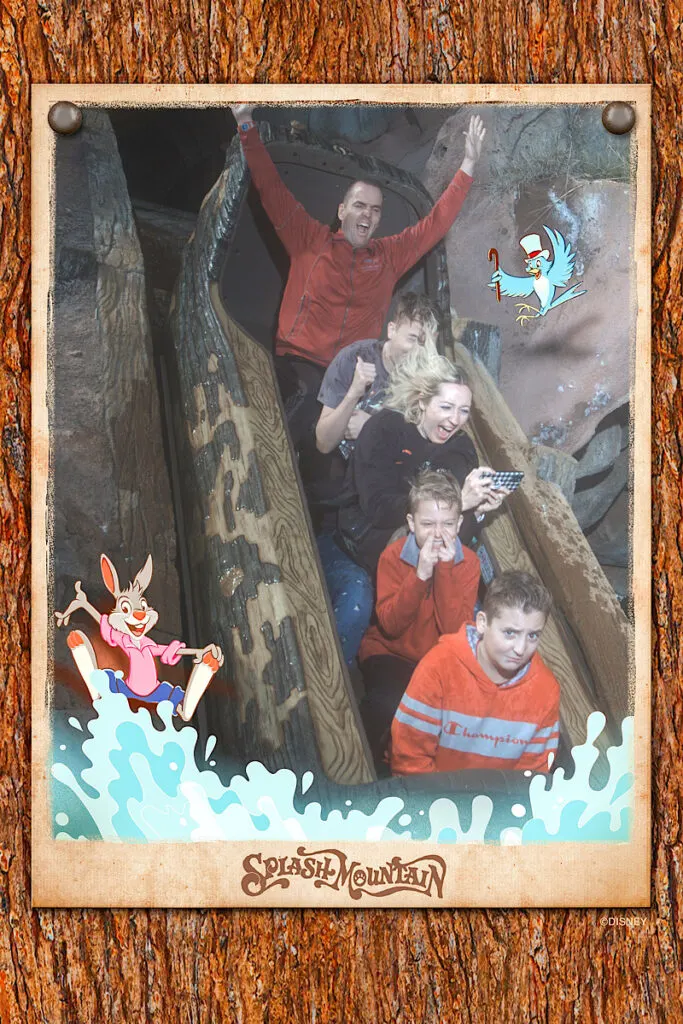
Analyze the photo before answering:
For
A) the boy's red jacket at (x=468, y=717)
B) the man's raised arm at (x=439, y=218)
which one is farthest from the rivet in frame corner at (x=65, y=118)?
the boy's red jacket at (x=468, y=717)

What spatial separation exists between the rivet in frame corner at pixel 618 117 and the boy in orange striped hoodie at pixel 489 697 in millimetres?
711

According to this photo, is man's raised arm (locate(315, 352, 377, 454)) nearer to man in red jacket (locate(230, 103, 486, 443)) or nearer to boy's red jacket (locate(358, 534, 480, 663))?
man in red jacket (locate(230, 103, 486, 443))

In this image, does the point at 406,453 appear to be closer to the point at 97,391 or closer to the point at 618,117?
the point at 97,391

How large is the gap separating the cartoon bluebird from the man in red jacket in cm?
12

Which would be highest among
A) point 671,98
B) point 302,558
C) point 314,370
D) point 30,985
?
point 671,98

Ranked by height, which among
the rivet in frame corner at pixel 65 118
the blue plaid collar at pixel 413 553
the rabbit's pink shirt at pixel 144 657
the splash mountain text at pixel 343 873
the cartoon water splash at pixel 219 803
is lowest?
the splash mountain text at pixel 343 873

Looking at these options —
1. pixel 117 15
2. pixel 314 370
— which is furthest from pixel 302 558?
pixel 117 15

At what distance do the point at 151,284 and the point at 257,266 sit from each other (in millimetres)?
170

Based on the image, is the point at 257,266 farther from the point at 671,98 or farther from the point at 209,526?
the point at 671,98

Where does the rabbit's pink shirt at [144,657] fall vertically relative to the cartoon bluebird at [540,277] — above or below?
below

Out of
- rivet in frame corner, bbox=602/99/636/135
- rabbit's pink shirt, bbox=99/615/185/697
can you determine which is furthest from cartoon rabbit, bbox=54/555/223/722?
rivet in frame corner, bbox=602/99/636/135

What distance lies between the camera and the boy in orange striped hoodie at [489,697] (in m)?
1.21

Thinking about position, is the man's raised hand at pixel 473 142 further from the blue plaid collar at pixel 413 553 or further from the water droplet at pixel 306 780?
the water droplet at pixel 306 780

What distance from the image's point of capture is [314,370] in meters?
1.24
